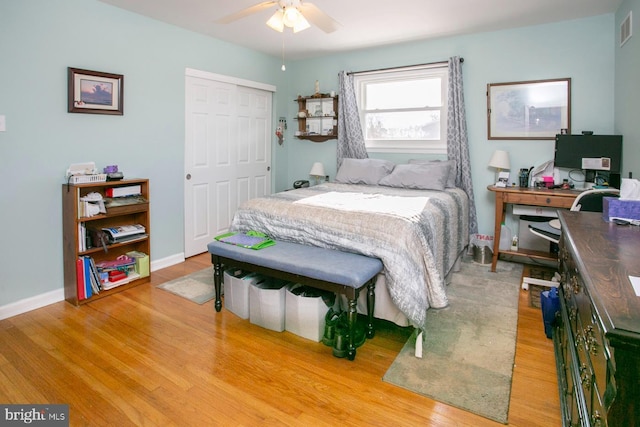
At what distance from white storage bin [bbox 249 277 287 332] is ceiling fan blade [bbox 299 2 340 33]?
1.73m

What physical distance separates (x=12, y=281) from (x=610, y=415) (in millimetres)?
3403

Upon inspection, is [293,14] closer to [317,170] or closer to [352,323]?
[352,323]

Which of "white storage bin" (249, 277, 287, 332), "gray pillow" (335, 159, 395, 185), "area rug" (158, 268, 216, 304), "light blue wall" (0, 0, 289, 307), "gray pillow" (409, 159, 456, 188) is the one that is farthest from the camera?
"gray pillow" (335, 159, 395, 185)

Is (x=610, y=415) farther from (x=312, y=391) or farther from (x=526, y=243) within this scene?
(x=526, y=243)

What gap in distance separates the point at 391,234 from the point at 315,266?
20.1 inches

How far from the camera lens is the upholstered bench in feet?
7.00

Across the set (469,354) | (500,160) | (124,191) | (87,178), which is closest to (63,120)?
(87,178)

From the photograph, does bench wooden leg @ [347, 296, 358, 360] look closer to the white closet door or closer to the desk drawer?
the desk drawer

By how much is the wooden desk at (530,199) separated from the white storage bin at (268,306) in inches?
88.5

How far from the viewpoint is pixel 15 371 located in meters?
2.03

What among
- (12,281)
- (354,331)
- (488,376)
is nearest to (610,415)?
(488,376)

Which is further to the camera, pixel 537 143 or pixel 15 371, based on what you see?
pixel 537 143

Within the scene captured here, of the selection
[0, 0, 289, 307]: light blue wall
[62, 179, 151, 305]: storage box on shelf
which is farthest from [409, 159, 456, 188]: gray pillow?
[62, 179, 151, 305]: storage box on shelf

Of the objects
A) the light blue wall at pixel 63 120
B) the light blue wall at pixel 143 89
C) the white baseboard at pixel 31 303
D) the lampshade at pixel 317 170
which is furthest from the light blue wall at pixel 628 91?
the white baseboard at pixel 31 303
